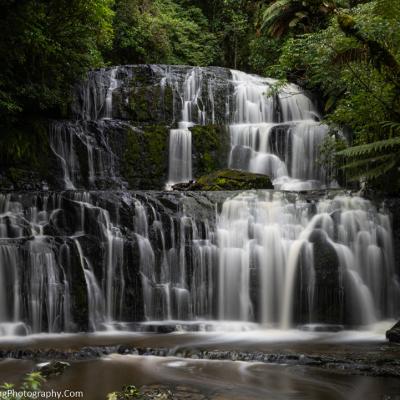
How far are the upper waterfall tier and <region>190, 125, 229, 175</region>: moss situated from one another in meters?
0.03

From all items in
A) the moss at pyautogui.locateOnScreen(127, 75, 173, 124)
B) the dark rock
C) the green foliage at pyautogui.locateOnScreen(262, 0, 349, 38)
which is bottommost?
the dark rock

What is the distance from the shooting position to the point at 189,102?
1730 cm

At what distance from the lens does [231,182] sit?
1281 centimetres

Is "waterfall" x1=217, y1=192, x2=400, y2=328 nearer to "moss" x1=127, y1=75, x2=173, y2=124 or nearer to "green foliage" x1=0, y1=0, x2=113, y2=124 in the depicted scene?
"green foliage" x1=0, y1=0, x2=113, y2=124

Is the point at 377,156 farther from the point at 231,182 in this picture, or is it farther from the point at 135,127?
the point at 135,127

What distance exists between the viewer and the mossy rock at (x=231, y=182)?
41.8 ft

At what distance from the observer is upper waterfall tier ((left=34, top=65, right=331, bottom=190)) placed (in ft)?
49.5

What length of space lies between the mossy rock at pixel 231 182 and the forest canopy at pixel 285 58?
6.16 feet

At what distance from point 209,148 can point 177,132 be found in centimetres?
112

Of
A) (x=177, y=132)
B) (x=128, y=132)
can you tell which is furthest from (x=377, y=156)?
(x=128, y=132)

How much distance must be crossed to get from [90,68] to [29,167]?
4172 mm

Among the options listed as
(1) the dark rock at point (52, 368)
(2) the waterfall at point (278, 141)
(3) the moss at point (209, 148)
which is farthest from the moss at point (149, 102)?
(1) the dark rock at point (52, 368)

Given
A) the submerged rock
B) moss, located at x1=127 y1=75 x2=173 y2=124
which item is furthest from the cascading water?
moss, located at x1=127 y1=75 x2=173 y2=124

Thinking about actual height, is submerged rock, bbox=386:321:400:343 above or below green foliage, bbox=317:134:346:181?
below
